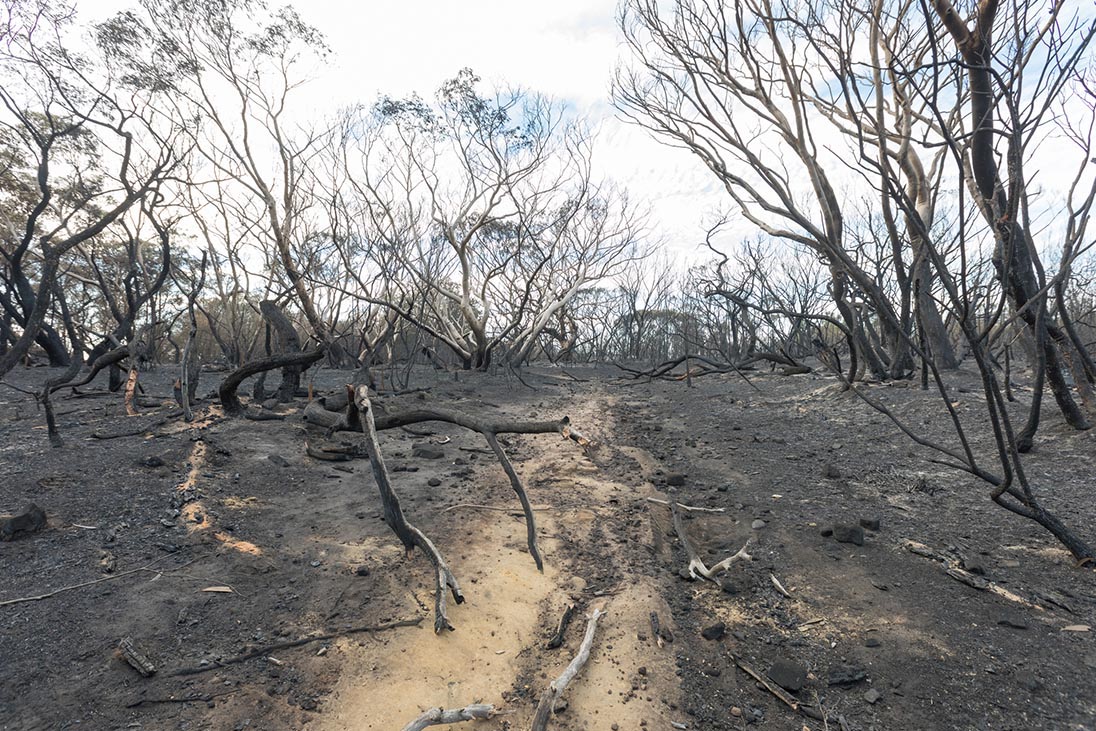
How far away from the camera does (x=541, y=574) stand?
11.0 ft

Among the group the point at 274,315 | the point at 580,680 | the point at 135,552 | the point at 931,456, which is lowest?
the point at 580,680

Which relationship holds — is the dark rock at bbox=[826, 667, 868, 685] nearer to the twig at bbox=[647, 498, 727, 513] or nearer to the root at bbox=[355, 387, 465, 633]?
the root at bbox=[355, 387, 465, 633]

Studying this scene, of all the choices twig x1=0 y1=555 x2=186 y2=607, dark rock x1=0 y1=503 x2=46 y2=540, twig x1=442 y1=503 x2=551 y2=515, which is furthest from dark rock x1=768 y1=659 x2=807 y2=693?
dark rock x1=0 y1=503 x2=46 y2=540

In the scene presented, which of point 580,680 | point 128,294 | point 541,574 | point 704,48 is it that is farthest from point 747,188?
point 128,294

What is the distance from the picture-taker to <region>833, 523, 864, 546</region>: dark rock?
3.52 m

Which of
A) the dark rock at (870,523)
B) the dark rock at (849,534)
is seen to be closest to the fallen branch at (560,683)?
the dark rock at (849,534)

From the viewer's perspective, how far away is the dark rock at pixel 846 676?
2316mm

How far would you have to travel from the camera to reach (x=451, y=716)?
2.01 m

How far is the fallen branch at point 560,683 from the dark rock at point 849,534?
188 cm

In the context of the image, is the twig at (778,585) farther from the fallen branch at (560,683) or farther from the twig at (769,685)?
the fallen branch at (560,683)

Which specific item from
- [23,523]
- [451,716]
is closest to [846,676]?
[451,716]

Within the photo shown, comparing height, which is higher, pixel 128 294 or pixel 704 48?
pixel 704 48

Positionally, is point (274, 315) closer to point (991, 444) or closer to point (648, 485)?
point (648, 485)

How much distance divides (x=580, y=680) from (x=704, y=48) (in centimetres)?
744
